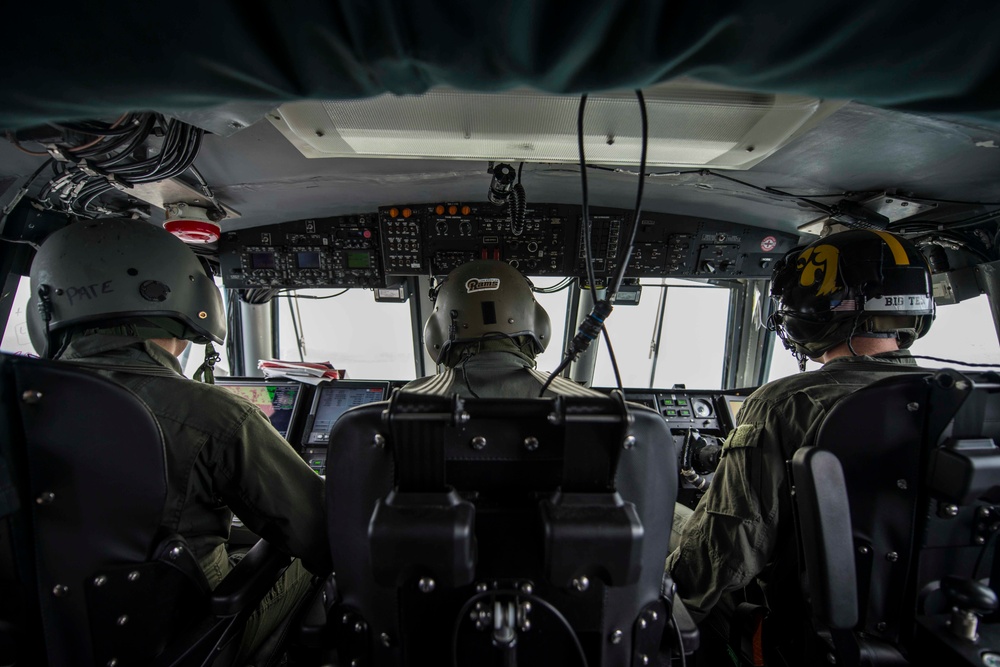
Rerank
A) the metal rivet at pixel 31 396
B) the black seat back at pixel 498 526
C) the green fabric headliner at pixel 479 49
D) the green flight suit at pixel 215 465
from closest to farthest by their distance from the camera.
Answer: the green fabric headliner at pixel 479 49, the black seat back at pixel 498 526, the metal rivet at pixel 31 396, the green flight suit at pixel 215 465

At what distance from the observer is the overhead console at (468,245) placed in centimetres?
246

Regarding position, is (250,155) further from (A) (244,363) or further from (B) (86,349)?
(A) (244,363)

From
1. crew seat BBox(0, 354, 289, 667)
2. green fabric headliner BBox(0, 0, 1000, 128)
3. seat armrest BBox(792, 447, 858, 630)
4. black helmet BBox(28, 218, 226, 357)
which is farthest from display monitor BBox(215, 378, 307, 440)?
seat armrest BBox(792, 447, 858, 630)

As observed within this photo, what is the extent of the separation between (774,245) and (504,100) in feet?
7.20

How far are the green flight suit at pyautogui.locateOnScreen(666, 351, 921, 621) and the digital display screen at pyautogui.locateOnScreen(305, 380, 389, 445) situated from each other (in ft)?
5.53

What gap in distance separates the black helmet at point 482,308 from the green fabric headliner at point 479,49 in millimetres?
1187

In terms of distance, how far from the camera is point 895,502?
3.46 feet

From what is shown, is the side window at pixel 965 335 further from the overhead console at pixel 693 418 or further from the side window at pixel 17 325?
the side window at pixel 17 325

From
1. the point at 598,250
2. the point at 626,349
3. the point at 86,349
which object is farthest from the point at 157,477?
the point at 626,349

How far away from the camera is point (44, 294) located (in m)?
1.16

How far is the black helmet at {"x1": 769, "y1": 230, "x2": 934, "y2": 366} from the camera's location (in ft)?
4.24

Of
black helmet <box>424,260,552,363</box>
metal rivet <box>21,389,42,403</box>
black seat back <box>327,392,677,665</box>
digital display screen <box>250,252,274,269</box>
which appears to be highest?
digital display screen <box>250,252,274,269</box>

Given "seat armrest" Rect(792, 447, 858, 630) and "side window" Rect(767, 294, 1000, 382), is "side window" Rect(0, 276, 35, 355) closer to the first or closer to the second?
"seat armrest" Rect(792, 447, 858, 630)

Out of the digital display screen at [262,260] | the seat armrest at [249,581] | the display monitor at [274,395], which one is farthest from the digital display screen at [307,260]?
the seat armrest at [249,581]
